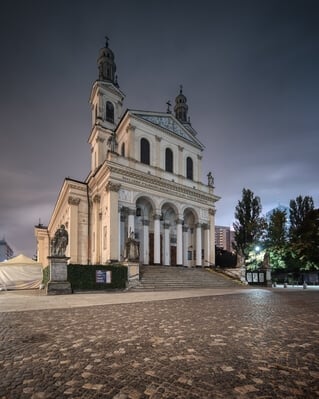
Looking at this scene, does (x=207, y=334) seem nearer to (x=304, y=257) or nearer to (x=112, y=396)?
(x=112, y=396)

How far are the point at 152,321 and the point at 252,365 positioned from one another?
3618mm

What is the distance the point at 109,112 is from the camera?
3872 centimetres

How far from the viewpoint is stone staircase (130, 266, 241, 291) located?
21.8 metres

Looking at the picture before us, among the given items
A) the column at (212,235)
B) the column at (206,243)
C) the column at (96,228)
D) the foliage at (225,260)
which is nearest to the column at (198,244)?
the column at (206,243)

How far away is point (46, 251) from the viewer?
2306 inches

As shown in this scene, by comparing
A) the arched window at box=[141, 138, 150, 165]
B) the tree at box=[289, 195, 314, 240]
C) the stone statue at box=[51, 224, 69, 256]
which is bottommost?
the stone statue at box=[51, 224, 69, 256]

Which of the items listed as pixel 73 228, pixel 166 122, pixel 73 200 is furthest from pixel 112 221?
pixel 166 122

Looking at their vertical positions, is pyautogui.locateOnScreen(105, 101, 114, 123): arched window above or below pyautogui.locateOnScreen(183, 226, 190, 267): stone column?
above

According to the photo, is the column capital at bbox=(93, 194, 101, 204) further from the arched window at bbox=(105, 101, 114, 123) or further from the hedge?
the arched window at bbox=(105, 101, 114, 123)

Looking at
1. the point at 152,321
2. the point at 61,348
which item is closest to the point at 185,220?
the point at 152,321

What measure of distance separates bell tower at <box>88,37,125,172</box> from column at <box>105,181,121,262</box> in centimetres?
970

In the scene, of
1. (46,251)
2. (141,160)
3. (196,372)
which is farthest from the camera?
(46,251)

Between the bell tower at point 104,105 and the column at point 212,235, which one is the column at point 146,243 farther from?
the bell tower at point 104,105

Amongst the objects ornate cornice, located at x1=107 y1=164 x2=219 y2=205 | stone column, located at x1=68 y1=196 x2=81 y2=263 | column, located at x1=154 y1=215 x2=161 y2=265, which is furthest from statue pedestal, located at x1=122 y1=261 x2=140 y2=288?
stone column, located at x1=68 y1=196 x2=81 y2=263
